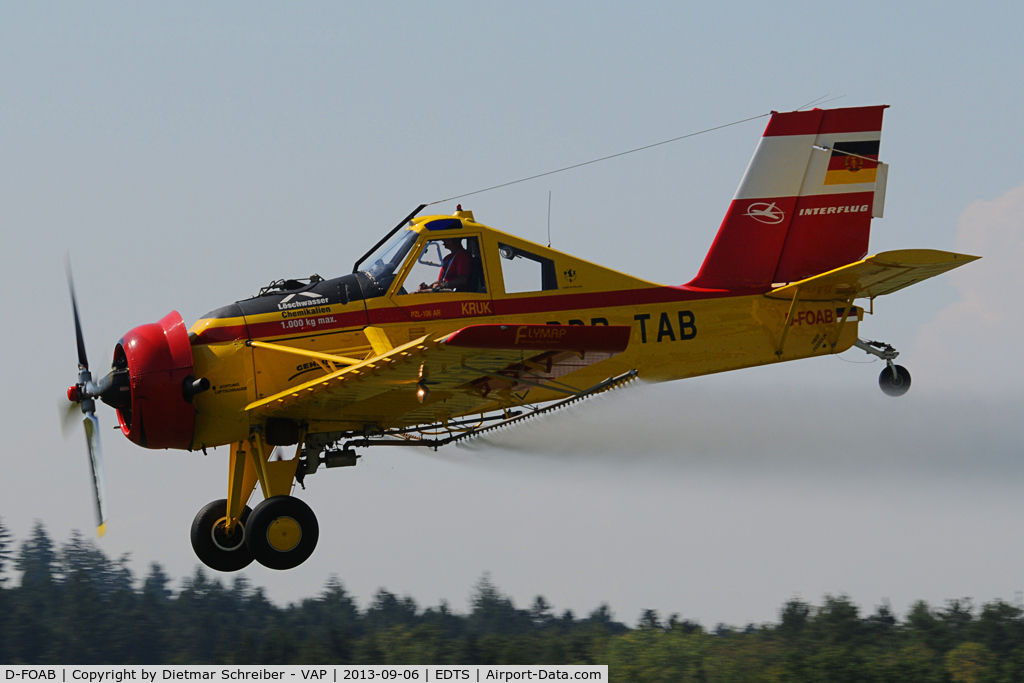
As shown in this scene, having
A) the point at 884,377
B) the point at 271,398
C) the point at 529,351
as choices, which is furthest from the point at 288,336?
the point at 884,377

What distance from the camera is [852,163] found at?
58.9ft

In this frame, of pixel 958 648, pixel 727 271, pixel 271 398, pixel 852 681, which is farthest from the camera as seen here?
pixel 958 648

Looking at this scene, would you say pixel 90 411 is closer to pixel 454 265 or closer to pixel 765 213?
pixel 454 265

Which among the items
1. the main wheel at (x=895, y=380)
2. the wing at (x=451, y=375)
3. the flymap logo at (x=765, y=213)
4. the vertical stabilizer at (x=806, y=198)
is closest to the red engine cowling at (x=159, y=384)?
the wing at (x=451, y=375)

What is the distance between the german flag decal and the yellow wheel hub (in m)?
8.48

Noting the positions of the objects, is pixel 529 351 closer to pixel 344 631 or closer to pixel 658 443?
pixel 658 443

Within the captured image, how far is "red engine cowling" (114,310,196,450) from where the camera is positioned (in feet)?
47.9

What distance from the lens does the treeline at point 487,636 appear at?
172ft

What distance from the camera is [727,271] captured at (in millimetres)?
17297

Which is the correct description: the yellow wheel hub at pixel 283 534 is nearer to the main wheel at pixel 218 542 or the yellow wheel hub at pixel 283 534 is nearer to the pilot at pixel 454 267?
the main wheel at pixel 218 542

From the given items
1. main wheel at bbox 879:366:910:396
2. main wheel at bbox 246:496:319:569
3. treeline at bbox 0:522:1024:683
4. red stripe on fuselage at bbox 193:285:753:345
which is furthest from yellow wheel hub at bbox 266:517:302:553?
treeline at bbox 0:522:1024:683

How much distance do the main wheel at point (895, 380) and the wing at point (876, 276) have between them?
1307 mm

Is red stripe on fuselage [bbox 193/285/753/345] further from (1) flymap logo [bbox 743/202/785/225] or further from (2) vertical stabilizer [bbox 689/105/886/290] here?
(1) flymap logo [bbox 743/202/785/225]

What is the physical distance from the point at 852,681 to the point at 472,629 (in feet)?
52.2
